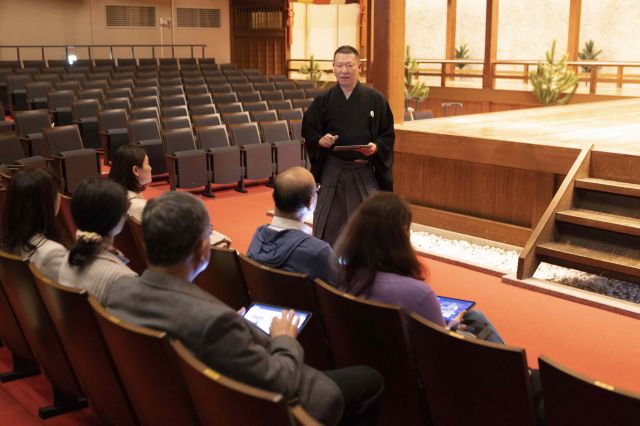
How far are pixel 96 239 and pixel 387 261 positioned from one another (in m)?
0.92

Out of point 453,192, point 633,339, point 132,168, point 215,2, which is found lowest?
point 633,339

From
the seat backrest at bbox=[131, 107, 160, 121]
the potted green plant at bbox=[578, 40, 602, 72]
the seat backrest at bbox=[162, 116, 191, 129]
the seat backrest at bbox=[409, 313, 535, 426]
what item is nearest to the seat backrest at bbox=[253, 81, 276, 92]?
the seat backrest at bbox=[131, 107, 160, 121]

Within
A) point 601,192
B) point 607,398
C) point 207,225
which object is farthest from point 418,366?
point 601,192

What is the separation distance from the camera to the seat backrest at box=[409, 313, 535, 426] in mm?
1874

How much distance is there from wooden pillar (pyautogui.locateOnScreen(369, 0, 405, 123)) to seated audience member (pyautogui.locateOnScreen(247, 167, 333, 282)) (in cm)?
315

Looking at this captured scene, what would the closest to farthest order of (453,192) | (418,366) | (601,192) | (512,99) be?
1. (418,366)
2. (601,192)
3. (453,192)
4. (512,99)

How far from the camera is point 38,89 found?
10.0m

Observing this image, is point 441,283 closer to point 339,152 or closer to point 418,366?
point 339,152

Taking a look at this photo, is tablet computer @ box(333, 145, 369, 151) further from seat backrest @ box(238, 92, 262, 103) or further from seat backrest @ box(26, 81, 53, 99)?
seat backrest @ box(26, 81, 53, 99)

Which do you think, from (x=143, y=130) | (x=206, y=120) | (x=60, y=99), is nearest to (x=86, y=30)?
(x=60, y=99)

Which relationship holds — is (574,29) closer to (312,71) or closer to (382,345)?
(312,71)

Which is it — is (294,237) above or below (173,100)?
below

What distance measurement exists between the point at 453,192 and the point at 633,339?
2.22 meters

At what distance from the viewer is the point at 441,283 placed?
4523mm
